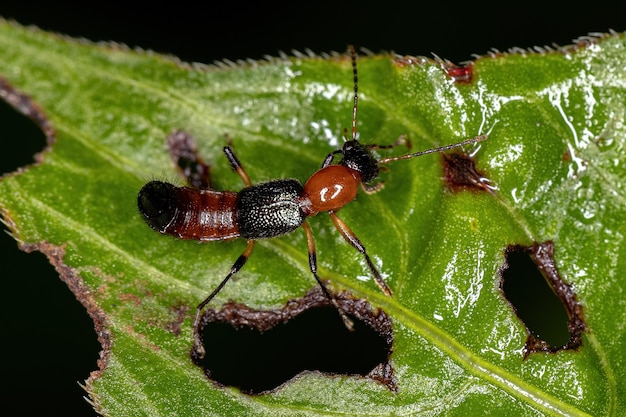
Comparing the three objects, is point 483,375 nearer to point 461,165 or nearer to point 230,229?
point 461,165

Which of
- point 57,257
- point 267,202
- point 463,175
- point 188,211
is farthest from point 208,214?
point 463,175

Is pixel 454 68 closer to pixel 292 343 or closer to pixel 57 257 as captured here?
pixel 292 343

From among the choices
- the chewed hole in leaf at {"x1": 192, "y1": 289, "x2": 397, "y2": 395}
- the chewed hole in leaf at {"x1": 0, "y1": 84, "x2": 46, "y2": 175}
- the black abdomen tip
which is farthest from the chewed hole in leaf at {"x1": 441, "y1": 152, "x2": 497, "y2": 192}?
the chewed hole in leaf at {"x1": 0, "y1": 84, "x2": 46, "y2": 175}

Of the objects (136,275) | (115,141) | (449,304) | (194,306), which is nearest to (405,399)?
(449,304)

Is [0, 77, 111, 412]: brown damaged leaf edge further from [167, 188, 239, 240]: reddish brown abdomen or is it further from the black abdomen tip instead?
[167, 188, 239, 240]: reddish brown abdomen

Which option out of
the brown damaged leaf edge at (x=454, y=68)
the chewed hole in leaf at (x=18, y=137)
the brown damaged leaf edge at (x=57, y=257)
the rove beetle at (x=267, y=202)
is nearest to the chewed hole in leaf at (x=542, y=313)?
the rove beetle at (x=267, y=202)

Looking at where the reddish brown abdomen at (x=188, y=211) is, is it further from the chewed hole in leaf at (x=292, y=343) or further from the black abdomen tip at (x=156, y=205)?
the chewed hole in leaf at (x=292, y=343)
